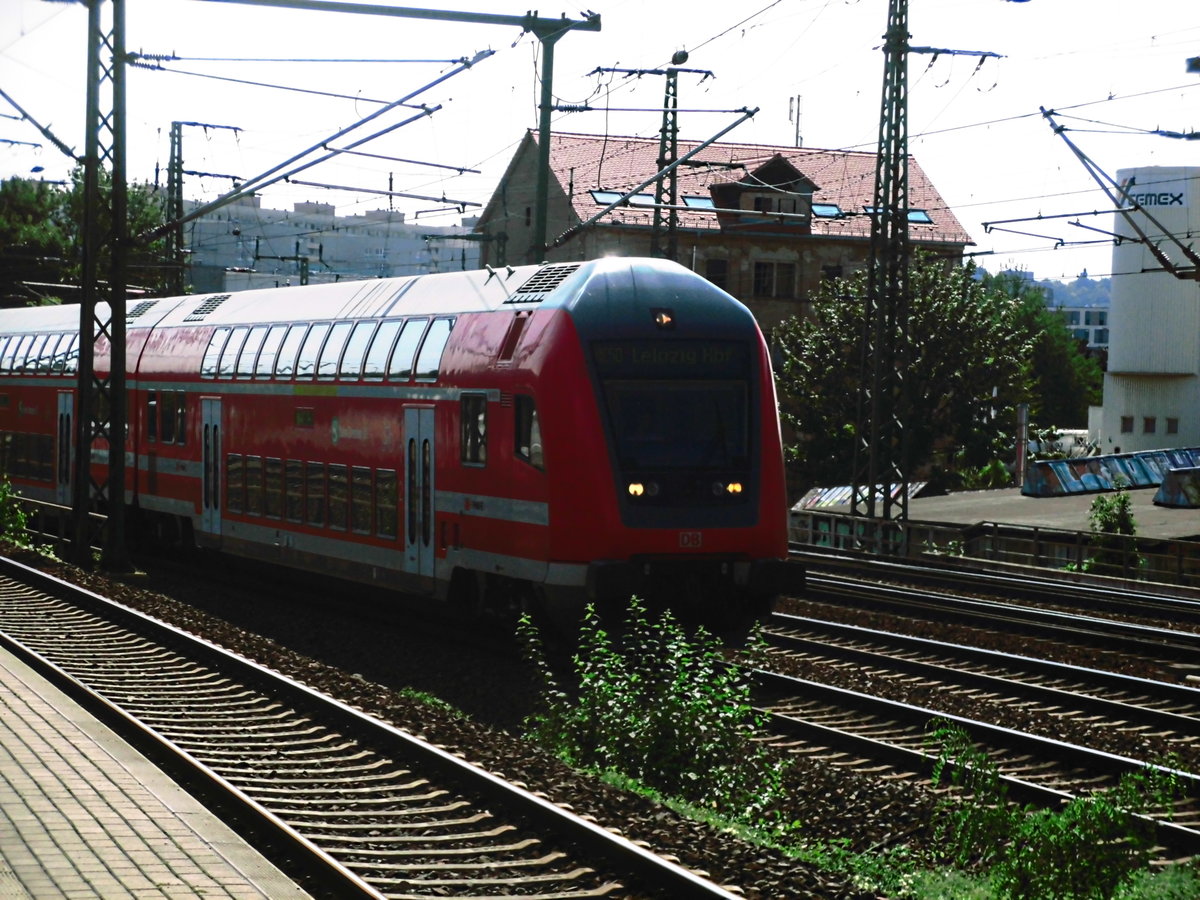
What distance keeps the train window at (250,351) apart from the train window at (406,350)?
4055 millimetres

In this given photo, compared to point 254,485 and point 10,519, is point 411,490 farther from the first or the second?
point 10,519

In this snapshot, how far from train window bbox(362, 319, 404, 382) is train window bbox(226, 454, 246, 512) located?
3.78 m

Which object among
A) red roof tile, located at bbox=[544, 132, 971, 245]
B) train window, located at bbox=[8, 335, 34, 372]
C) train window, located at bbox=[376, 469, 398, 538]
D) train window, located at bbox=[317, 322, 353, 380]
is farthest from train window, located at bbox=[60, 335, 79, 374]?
red roof tile, located at bbox=[544, 132, 971, 245]

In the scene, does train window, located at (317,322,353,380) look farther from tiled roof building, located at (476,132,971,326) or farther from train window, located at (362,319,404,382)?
tiled roof building, located at (476,132,971,326)

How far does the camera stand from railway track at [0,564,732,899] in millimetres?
7730

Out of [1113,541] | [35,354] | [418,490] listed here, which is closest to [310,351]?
[418,490]

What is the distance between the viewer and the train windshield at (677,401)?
46.7 feet

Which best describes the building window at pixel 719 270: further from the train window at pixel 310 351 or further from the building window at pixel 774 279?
the train window at pixel 310 351

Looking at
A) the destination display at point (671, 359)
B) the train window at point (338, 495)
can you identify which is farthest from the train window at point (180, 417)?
the destination display at point (671, 359)

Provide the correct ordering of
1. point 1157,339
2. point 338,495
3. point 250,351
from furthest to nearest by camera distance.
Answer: point 1157,339, point 250,351, point 338,495

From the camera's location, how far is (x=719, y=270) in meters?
64.6

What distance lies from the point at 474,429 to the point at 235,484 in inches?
271

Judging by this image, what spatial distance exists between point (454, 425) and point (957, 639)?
19.0 feet

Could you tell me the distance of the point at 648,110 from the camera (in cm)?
2823
